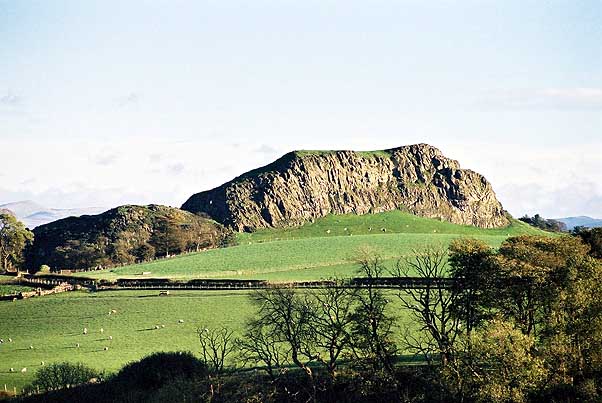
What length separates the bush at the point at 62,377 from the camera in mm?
73125

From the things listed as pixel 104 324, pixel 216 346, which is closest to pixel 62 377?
pixel 216 346

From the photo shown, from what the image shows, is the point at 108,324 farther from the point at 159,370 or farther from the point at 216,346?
the point at 159,370

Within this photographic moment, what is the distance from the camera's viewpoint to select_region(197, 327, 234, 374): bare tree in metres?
74.6

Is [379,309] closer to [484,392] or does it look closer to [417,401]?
[417,401]

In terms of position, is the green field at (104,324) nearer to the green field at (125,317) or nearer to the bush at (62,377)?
the green field at (125,317)

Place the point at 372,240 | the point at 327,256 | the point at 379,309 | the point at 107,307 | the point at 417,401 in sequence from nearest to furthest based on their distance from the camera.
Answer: the point at 417,401 < the point at 379,309 < the point at 107,307 < the point at 327,256 < the point at 372,240

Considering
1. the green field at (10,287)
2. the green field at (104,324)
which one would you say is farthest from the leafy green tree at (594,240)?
the green field at (10,287)

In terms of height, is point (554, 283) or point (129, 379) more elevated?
point (554, 283)

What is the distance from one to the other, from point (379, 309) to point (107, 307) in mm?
49179

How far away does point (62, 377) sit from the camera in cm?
7306

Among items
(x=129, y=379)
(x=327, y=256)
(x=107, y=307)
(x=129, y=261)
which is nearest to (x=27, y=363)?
(x=129, y=379)

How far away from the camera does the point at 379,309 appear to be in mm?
72062

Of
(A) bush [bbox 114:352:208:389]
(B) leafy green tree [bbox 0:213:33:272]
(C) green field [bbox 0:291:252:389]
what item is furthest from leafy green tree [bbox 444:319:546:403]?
(B) leafy green tree [bbox 0:213:33:272]

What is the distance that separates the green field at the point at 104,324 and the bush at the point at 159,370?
2947 mm
